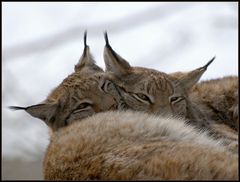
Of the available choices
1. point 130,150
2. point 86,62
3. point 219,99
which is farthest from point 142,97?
point 130,150

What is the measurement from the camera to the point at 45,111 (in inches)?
261

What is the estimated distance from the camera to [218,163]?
13.8 feet

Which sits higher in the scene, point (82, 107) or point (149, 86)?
point (149, 86)

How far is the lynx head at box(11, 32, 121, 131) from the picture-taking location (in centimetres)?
645

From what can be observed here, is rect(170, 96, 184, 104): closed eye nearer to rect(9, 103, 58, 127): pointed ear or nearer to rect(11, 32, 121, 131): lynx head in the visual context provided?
rect(11, 32, 121, 131): lynx head

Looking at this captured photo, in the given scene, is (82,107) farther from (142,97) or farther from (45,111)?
(142,97)

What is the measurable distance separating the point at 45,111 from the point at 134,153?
2231mm

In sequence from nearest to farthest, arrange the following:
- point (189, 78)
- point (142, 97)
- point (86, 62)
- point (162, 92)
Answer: point (142, 97), point (162, 92), point (189, 78), point (86, 62)

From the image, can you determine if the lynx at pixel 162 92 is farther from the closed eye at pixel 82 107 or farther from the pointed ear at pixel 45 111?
the pointed ear at pixel 45 111

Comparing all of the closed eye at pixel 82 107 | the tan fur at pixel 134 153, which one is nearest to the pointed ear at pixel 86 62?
Answer: the closed eye at pixel 82 107

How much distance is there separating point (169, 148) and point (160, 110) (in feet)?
6.10

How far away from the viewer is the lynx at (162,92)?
643 cm

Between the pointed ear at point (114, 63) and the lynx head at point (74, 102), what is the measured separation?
104 millimetres

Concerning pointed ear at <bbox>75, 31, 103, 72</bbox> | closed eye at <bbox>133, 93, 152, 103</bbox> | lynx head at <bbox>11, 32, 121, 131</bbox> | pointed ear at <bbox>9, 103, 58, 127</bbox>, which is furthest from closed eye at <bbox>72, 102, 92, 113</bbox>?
pointed ear at <bbox>75, 31, 103, 72</bbox>
